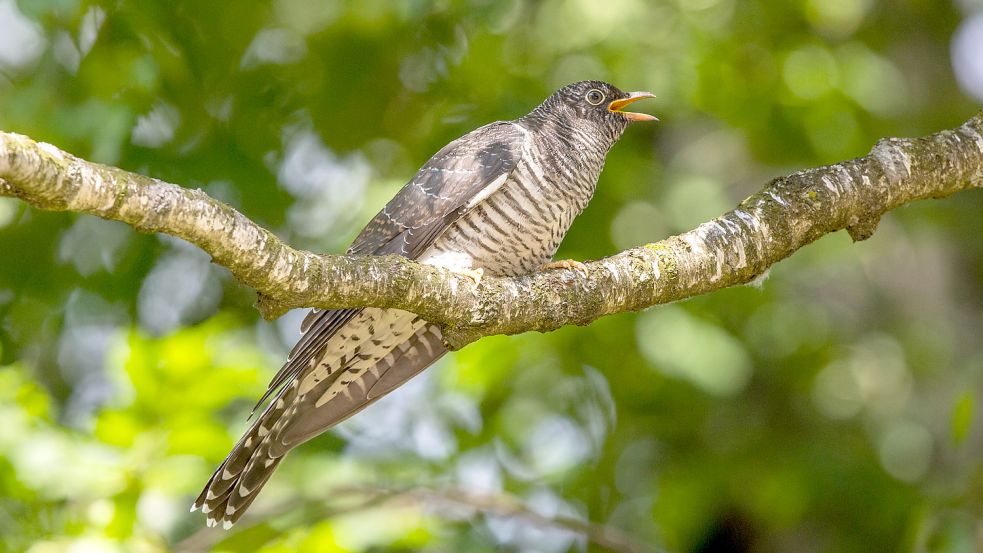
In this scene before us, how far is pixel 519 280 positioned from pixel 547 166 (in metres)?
0.77

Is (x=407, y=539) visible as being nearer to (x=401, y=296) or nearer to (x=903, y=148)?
(x=401, y=296)

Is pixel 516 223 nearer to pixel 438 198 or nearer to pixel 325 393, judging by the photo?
pixel 438 198

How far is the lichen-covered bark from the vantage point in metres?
2.35

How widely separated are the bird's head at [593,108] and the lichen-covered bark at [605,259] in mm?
1026

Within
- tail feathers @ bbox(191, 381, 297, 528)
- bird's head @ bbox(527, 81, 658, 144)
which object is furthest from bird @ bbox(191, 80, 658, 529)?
bird's head @ bbox(527, 81, 658, 144)

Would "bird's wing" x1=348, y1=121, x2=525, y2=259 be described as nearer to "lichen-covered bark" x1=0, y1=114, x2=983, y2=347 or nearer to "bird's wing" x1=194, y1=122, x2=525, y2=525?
"bird's wing" x1=194, y1=122, x2=525, y2=525

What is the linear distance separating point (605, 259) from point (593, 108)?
120 cm

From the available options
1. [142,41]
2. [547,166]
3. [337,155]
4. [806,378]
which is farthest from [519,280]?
[806,378]

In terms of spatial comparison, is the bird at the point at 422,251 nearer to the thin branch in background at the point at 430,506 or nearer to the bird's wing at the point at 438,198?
the bird's wing at the point at 438,198

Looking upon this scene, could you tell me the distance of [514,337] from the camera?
189 inches

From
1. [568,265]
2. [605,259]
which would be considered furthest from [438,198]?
[605,259]

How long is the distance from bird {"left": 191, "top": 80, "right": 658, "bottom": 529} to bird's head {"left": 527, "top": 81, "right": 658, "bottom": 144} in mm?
265

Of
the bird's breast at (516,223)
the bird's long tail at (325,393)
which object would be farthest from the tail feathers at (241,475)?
the bird's breast at (516,223)

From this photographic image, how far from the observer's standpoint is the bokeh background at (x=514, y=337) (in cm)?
358
